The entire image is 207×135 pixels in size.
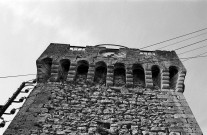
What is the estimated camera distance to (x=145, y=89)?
7785 millimetres

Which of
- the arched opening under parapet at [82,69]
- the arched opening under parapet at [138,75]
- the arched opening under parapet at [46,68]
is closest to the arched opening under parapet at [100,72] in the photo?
the arched opening under parapet at [82,69]

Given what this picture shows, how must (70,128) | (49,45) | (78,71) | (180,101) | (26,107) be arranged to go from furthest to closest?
(49,45) < (78,71) < (180,101) < (26,107) < (70,128)

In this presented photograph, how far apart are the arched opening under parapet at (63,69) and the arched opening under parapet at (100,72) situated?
1040 millimetres

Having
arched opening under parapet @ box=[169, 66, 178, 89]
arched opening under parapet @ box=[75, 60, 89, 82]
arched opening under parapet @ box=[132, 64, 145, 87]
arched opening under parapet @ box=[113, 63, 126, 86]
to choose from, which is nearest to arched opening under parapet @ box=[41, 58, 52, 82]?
arched opening under parapet @ box=[75, 60, 89, 82]

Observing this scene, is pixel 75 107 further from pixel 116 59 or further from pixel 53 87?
pixel 116 59

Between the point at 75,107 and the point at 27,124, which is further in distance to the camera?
the point at 75,107

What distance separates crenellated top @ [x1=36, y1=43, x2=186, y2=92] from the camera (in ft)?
26.4

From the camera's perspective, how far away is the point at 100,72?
8.55 meters

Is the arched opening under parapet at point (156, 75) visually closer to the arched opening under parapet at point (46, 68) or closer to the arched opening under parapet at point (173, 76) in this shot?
the arched opening under parapet at point (173, 76)

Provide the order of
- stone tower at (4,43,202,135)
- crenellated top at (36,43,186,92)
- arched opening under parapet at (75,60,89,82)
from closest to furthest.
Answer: stone tower at (4,43,202,135), crenellated top at (36,43,186,92), arched opening under parapet at (75,60,89,82)

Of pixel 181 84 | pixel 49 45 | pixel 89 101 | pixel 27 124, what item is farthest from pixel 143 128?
pixel 49 45

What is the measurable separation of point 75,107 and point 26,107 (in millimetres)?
1375

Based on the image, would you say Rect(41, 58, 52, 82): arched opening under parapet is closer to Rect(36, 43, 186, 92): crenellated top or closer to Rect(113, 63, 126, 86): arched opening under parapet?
Rect(36, 43, 186, 92): crenellated top

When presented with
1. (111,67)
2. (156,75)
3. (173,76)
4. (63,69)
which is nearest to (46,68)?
(63,69)
